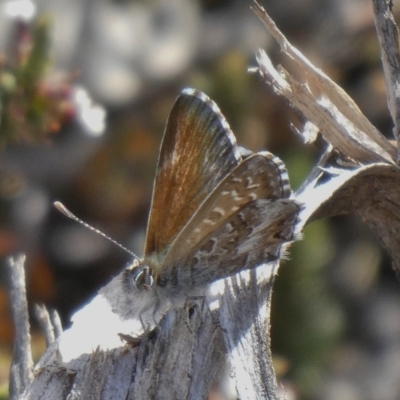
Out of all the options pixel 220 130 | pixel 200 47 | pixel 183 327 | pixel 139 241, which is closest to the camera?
pixel 183 327

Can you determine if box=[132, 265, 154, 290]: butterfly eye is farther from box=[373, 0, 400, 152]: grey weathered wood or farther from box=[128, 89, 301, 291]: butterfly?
box=[373, 0, 400, 152]: grey weathered wood

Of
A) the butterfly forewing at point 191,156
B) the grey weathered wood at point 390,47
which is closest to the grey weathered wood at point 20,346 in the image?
the butterfly forewing at point 191,156

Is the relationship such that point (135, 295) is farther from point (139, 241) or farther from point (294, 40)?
point (294, 40)

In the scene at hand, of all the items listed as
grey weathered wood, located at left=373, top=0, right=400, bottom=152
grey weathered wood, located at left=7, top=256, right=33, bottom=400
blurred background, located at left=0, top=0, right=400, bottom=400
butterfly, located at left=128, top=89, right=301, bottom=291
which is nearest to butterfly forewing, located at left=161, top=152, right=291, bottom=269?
butterfly, located at left=128, top=89, right=301, bottom=291

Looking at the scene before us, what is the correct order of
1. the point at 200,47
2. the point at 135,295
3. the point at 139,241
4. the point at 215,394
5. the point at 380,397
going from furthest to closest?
the point at 200,47 < the point at 380,397 < the point at 139,241 < the point at 215,394 < the point at 135,295

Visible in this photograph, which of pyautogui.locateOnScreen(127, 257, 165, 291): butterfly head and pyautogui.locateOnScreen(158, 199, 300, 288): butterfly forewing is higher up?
pyautogui.locateOnScreen(127, 257, 165, 291): butterfly head

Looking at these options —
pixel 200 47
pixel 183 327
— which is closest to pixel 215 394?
pixel 183 327

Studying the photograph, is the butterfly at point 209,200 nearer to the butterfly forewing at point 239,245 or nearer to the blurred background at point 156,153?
the butterfly forewing at point 239,245
